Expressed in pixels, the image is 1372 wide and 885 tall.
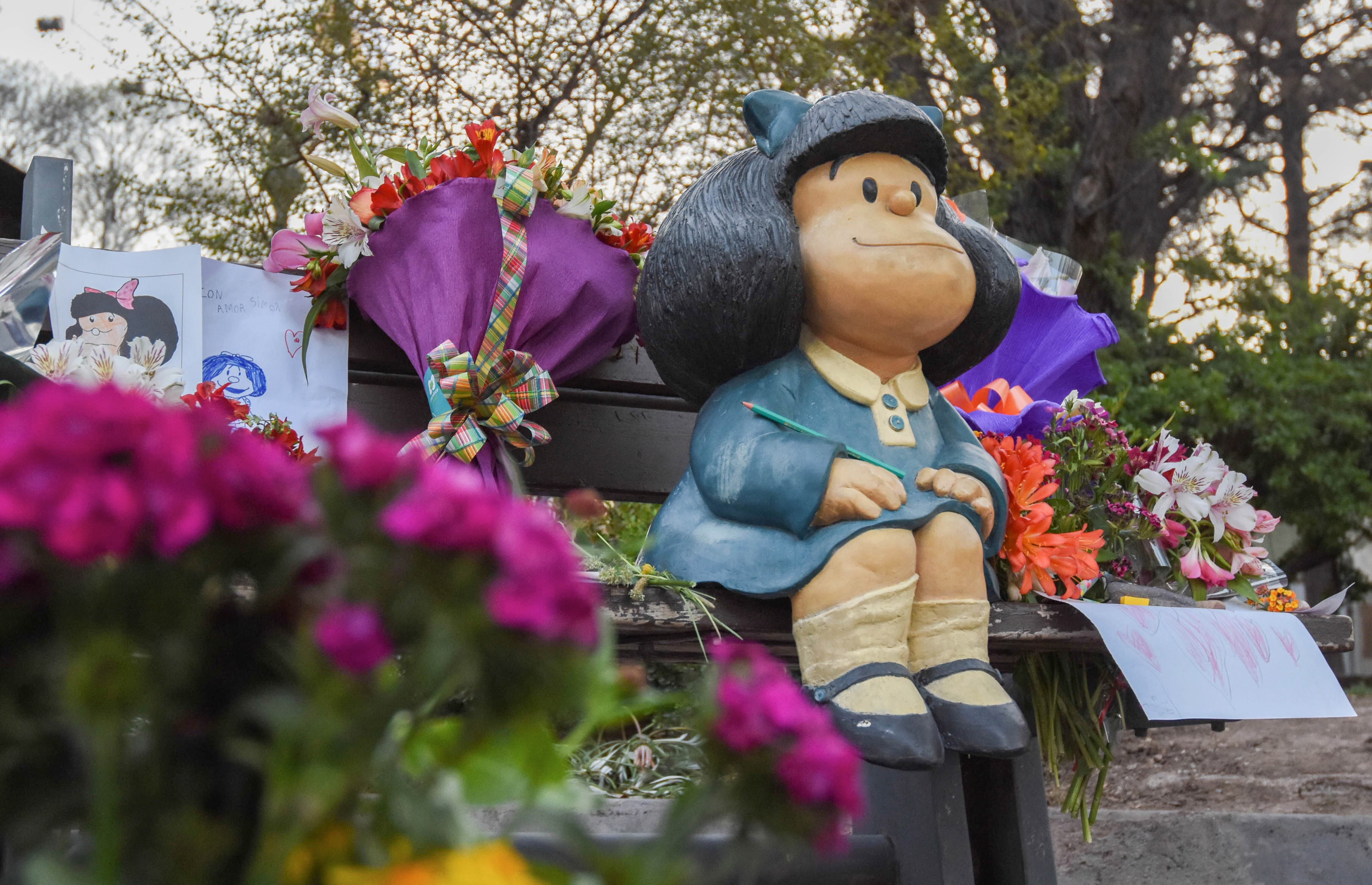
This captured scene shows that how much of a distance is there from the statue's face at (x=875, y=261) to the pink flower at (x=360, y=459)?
3.11 ft

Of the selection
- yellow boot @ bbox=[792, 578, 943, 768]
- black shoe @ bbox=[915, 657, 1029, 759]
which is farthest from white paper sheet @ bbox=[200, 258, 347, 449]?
black shoe @ bbox=[915, 657, 1029, 759]

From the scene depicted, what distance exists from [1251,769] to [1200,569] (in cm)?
245

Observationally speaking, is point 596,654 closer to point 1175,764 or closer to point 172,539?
point 172,539

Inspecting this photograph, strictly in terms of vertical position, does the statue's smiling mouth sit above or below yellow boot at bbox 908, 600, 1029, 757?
Result: above

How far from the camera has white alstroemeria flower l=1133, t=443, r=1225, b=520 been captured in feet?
5.07

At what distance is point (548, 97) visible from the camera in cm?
427

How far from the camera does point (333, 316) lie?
62.6 inches

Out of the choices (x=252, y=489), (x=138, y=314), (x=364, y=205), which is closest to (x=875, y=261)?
(x=364, y=205)

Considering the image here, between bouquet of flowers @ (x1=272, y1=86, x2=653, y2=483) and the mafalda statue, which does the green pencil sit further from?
bouquet of flowers @ (x1=272, y1=86, x2=653, y2=483)

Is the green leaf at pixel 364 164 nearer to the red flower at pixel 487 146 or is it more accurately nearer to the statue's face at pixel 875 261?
the red flower at pixel 487 146

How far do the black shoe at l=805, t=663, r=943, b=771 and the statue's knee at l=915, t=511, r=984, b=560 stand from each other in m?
0.16

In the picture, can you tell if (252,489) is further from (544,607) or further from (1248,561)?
(1248,561)

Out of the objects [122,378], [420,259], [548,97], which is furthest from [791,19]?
[122,378]

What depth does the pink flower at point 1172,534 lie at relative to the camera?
5.06ft
